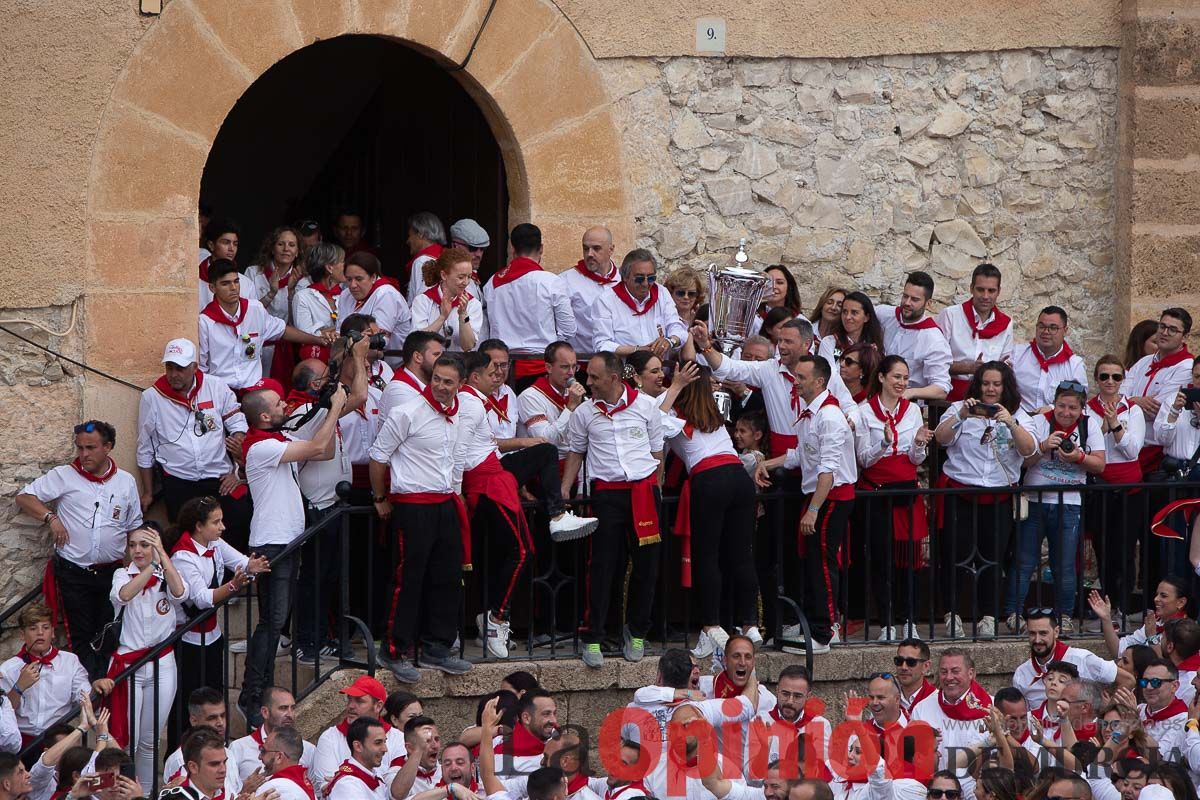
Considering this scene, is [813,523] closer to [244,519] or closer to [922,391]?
[922,391]

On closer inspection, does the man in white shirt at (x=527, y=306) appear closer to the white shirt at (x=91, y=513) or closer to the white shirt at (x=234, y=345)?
the white shirt at (x=234, y=345)

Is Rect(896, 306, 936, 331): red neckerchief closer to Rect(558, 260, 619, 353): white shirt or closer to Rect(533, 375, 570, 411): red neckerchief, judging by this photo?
Rect(558, 260, 619, 353): white shirt

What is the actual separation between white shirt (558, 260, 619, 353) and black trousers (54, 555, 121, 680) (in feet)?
9.30

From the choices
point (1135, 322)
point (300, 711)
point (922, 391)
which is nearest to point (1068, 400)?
point (922, 391)

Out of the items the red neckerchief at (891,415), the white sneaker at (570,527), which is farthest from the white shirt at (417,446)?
the red neckerchief at (891,415)

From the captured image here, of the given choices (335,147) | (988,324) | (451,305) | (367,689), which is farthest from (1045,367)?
(335,147)

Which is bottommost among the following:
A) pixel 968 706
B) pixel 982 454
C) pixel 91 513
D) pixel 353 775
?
pixel 353 775

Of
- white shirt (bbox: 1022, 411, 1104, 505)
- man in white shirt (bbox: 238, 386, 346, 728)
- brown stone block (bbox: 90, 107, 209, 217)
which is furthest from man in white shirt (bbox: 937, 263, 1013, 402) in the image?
brown stone block (bbox: 90, 107, 209, 217)

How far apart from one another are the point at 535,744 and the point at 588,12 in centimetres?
440

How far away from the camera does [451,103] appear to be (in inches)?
541

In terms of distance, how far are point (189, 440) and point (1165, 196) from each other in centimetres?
602

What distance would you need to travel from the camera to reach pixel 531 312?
10.9 metres

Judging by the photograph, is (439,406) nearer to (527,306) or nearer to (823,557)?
(527,306)

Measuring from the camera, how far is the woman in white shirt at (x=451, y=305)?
34.8 feet
